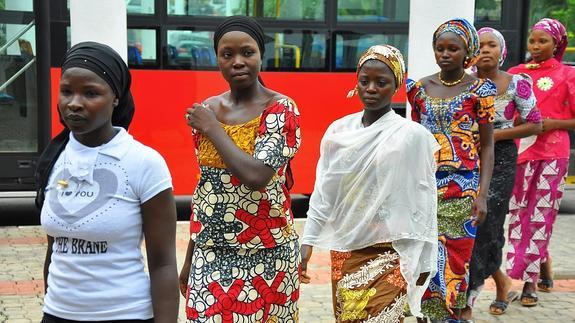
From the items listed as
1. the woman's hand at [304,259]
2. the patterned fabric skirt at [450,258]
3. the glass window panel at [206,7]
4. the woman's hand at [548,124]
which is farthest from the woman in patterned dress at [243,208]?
the glass window panel at [206,7]

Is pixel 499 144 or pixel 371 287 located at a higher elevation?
pixel 499 144

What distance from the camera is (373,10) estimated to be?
35.0 ft

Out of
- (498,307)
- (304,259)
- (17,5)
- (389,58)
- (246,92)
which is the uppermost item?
(17,5)

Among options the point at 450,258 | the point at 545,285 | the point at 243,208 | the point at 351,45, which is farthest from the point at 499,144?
the point at 351,45

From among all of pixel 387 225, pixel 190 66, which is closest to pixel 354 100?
→ pixel 190 66

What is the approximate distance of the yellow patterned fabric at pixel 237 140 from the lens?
3703 mm

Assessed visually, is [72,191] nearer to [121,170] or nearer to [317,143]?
[121,170]

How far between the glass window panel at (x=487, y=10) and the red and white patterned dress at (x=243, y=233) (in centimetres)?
787

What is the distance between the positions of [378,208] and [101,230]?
1.83 m

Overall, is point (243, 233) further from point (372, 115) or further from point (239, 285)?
point (372, 115)

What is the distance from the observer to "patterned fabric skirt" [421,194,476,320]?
526cm

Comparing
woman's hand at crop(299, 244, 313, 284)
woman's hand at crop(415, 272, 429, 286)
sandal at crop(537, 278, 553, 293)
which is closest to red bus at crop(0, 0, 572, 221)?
sandal at crop(537, 278, 553, 293)

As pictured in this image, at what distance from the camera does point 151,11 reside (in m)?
10.1

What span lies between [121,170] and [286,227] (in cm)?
119
